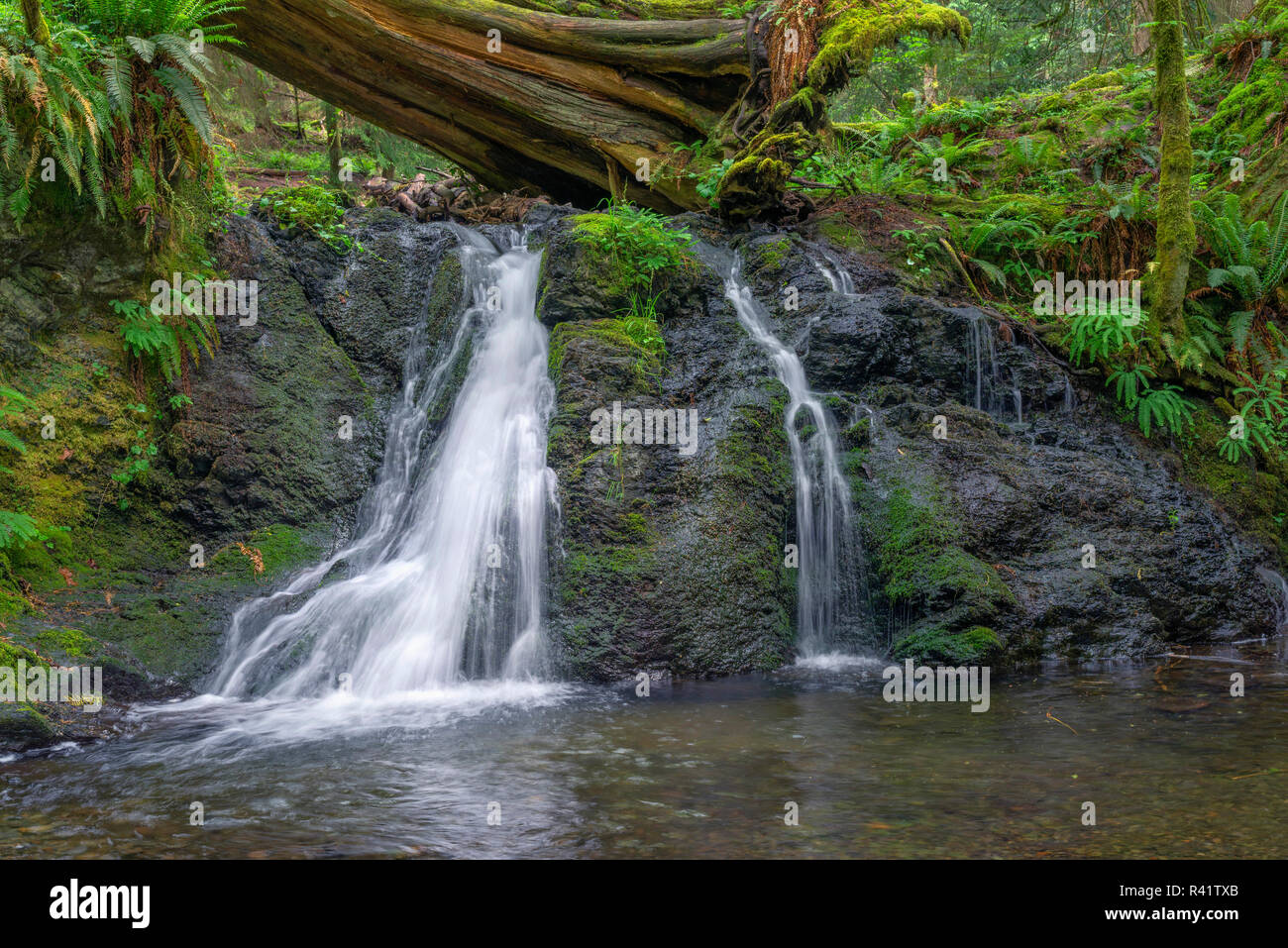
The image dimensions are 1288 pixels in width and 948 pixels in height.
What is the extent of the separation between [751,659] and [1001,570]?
219cm

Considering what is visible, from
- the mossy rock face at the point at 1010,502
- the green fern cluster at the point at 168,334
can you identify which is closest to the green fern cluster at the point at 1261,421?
the mossy rock face at the point at 1010,502

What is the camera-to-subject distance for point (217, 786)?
167 inches

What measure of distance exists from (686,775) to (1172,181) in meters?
7.77

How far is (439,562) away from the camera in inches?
272

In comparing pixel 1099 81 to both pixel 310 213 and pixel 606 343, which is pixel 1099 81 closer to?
pixel 606 343

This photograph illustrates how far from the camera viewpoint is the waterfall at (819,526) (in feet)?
22.8

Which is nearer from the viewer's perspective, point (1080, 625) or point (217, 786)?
point (217, 786)

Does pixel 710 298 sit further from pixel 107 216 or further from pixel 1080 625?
pixel 107 216

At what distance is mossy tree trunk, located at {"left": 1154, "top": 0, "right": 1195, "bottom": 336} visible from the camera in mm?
8266

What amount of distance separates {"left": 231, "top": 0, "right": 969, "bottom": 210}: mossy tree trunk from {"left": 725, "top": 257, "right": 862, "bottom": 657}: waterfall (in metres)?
3.57

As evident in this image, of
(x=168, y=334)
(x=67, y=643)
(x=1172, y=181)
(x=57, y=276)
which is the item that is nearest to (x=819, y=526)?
(x=1172, y=181)

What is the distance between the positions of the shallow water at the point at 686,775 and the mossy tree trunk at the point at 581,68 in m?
6.63

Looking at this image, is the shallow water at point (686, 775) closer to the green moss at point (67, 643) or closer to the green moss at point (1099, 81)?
the green moss at point (67, 643)

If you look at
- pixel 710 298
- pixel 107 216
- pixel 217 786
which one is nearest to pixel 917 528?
pixel 710 298
